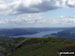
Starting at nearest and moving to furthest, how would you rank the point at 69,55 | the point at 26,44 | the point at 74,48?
1. the point at 69,55
2. the point at 74,48
3. the point at 26,44

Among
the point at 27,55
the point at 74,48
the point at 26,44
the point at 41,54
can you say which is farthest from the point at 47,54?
the point at 26,44

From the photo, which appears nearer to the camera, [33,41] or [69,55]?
[69,55]

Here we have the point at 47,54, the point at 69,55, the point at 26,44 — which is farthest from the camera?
the point at 26,44

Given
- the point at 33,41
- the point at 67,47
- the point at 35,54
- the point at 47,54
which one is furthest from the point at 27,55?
the point at 33,41

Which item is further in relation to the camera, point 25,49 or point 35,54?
point 25,49

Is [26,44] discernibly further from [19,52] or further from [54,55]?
[54,55]

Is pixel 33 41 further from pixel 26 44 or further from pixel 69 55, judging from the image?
pixel 69 55

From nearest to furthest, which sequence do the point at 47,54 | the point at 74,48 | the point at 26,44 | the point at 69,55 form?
1. the point at 69,55
2. the point at 47,54
3. the point at 74,48
4. the point at 26,44

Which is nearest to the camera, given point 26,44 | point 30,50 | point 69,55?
point 69,55
